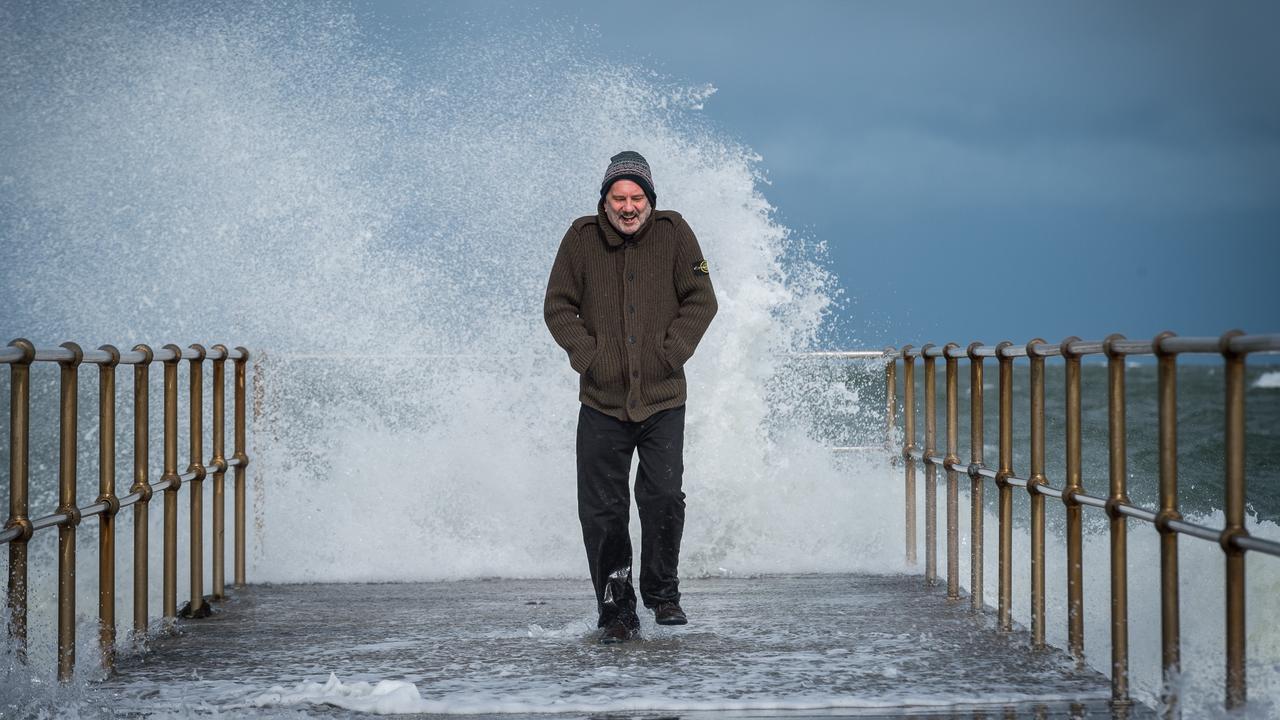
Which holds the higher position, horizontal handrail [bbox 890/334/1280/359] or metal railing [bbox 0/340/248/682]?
horizontal handrail [bbox 890/334/1280/359]

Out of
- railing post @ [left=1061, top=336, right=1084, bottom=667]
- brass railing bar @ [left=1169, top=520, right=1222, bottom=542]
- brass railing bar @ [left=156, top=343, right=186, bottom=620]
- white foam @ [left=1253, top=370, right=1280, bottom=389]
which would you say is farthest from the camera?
white foam @ [left=1253, top=370, right=1280, bottom=389]

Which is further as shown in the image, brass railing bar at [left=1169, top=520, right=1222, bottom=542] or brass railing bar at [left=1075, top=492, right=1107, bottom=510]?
brass railing bar at [left=1075, top=492, right=1107, bottom=510]

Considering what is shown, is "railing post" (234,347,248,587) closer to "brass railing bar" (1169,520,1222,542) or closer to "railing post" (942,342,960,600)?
"railing post" (942,342,960,600)

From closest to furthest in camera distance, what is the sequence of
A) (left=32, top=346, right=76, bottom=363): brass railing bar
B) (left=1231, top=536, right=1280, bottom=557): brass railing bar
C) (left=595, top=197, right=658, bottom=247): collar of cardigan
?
(left=1231, top=536, right=1280, bottom=557): brass railing bar → (left=32, top=346, right=76, bottom=363): brass railing bar → (left=595, top=197, right=658, bottom=247): collar of cardigan

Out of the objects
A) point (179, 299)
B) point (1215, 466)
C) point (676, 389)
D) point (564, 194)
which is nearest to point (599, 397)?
point (676, 389)

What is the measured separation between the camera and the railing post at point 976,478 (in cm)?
474

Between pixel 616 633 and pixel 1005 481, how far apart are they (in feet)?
4.64

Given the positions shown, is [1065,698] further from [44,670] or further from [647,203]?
[44,670]

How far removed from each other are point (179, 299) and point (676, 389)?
705 inches

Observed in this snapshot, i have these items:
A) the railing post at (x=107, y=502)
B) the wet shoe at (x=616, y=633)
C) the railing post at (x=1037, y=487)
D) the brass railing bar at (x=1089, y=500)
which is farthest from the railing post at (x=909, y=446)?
the railing post at (x=107, y=502)

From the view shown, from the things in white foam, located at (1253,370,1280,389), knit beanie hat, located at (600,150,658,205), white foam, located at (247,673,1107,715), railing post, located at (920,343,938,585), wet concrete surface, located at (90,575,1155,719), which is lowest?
wet concrete surface, located at (90,575,1155,719)

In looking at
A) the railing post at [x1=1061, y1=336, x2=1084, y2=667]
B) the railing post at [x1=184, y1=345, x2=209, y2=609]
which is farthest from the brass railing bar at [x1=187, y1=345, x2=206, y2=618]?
the railing post at [x1=1061, y1=336, x2=1084, y2=667]

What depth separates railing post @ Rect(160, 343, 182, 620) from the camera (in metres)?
4.55

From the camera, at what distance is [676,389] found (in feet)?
14.6
